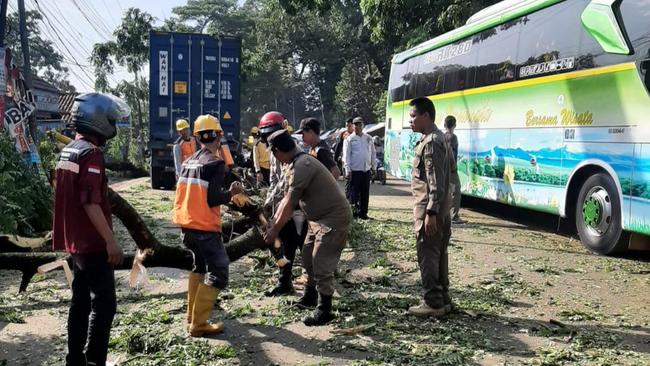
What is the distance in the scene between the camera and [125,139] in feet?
114

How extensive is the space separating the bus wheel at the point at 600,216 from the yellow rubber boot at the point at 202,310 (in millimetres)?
5369

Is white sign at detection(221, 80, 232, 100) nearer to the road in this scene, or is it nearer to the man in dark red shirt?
the road

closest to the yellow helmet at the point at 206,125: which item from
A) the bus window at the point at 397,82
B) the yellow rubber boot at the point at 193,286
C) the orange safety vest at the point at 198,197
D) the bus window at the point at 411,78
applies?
the orange safety vest at the point at 198,197

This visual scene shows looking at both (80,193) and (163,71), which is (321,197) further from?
(163,71)

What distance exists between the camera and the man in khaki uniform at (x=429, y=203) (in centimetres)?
495

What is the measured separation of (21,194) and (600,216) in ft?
25.6

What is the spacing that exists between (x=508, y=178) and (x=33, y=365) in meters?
8.04

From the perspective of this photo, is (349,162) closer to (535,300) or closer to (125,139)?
(535,300)

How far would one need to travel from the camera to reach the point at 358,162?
1041 cm

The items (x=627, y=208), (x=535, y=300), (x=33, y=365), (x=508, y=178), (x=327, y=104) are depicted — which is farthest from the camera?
(x=327, y=104)

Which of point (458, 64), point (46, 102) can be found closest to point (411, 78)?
point (458, 64)

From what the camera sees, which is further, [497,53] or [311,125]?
[497,53]

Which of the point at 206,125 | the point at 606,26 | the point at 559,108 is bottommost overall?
Answer: the point at 206,125

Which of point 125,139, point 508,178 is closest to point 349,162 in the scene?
point 508,178
